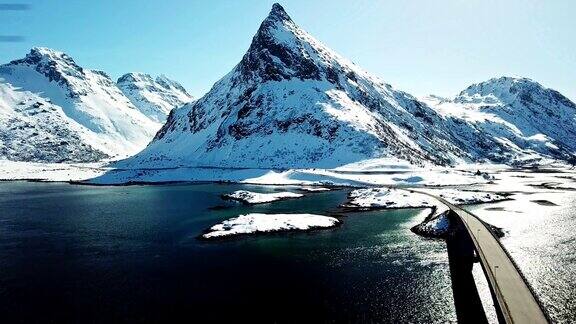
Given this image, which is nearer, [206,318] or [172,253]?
[206,318]

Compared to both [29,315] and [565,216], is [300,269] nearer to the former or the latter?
[29,315]

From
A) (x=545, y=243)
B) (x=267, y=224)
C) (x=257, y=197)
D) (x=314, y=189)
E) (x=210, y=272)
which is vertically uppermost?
(x=314, y=189)

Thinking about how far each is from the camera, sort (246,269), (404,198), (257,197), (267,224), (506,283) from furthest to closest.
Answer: (257,197) → (404,198) → (267,224) → (246,269) → (506,283)

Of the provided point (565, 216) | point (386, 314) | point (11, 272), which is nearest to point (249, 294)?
point (386, 314)

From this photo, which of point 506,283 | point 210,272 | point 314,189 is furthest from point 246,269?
point 314,189

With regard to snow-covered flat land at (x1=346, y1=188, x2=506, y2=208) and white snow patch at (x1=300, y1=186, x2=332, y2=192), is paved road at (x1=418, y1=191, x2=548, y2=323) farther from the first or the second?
white snow patch at (x1=300, y1=186, x2=332, y2=192)

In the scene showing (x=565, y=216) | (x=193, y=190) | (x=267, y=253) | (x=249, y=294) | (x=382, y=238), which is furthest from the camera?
(x=193, y=190)

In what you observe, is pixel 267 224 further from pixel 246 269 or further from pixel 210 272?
pixel 210 272
